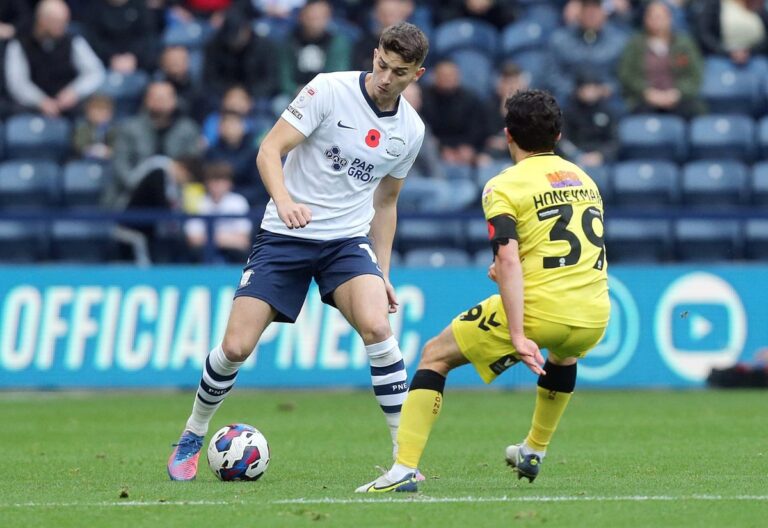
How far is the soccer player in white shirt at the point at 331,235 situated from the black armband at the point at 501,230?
994 millimetres

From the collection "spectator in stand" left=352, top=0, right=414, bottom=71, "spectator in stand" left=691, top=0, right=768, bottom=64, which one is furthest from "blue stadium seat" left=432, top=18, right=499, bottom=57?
"spectator in stand" left=691, top=0, right=768, bottom=64

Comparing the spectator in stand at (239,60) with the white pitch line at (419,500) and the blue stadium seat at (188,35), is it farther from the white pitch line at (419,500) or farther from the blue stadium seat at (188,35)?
the white pitch line at (419,500)

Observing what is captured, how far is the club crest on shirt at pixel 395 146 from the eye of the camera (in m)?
7.70

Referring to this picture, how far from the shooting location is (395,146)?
25.3 feet

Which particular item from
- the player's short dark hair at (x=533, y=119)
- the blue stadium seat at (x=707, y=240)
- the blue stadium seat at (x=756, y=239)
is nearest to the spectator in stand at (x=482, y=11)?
Answer: the blue stadium seat at (x=707, y=240)

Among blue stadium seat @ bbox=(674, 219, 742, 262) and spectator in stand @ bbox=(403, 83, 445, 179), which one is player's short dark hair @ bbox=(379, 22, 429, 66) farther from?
spectator in stand @ bbox=(403, 83, 445, 179)

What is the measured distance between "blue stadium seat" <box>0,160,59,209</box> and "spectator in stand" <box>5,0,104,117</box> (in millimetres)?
1136

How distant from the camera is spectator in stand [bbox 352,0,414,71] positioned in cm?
1684

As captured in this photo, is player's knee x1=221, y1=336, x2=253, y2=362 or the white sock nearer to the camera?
player's knee x1=221, y1=336, x2=253, y2=362

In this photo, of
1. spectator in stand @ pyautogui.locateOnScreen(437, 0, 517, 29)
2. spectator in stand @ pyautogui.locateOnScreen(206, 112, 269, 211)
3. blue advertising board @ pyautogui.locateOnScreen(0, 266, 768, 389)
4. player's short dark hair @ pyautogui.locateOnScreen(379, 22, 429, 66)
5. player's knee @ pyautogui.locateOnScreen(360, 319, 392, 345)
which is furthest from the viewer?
spectator in stand @ pyautogui.locateOnScreen(437, 0, 517, 29)

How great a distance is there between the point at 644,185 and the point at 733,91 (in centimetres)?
229

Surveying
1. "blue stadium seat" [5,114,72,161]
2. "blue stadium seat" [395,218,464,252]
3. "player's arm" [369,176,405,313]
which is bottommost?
"blue stadium seat" [395,218,464,252]

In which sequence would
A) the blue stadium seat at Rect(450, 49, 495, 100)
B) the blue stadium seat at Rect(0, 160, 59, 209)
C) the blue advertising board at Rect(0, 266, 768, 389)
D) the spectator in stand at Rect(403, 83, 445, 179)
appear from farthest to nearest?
the blue stadium seat at Rect(450, 49, 495, 100) < the blue stadium seat at Rect(0, 160, 59, 209) < the spectator in stand at Rect(403, 83, 445, 179) < the blue advertising board at Rect(0, 266, 768, 389)

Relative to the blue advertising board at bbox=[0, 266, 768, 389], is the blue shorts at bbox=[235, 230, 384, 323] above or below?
above
